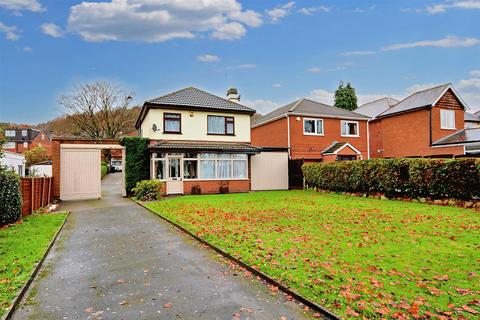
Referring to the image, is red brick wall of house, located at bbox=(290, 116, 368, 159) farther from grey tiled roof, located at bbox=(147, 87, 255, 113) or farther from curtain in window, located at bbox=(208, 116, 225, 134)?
curtain in window, located at bbox=(208, 116, 225, 134)

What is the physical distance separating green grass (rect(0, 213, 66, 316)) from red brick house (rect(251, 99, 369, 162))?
58.7ft

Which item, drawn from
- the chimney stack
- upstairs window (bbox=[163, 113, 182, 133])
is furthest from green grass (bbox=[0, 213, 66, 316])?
the chimney stack

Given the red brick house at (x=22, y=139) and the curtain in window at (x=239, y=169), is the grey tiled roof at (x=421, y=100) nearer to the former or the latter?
the curtain in window at (x=239, y=169)

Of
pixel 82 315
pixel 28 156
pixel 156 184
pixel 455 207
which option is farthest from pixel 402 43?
pixel 28 156

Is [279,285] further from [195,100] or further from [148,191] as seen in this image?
[195,100]

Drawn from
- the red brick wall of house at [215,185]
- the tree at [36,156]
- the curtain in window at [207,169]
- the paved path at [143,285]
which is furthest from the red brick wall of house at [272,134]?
the tree at [36,156]

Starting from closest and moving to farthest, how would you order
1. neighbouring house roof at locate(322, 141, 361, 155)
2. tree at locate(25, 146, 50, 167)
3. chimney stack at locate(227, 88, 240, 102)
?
neighbouring house roof at locate(322, 141, 361, 155)
chimney stack at locate(227, 88, 240, 102)
tree at locate(25, 146, 50, 167)

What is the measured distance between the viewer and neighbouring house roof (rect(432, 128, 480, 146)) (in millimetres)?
22866

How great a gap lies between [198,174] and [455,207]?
13978 millimetres

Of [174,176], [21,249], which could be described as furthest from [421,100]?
[21,249]

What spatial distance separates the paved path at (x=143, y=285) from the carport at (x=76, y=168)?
1156 centimetres

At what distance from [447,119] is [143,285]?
29.0 m

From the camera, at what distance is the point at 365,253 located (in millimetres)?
6148

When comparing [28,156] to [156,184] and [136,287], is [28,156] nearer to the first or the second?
[156,184]
